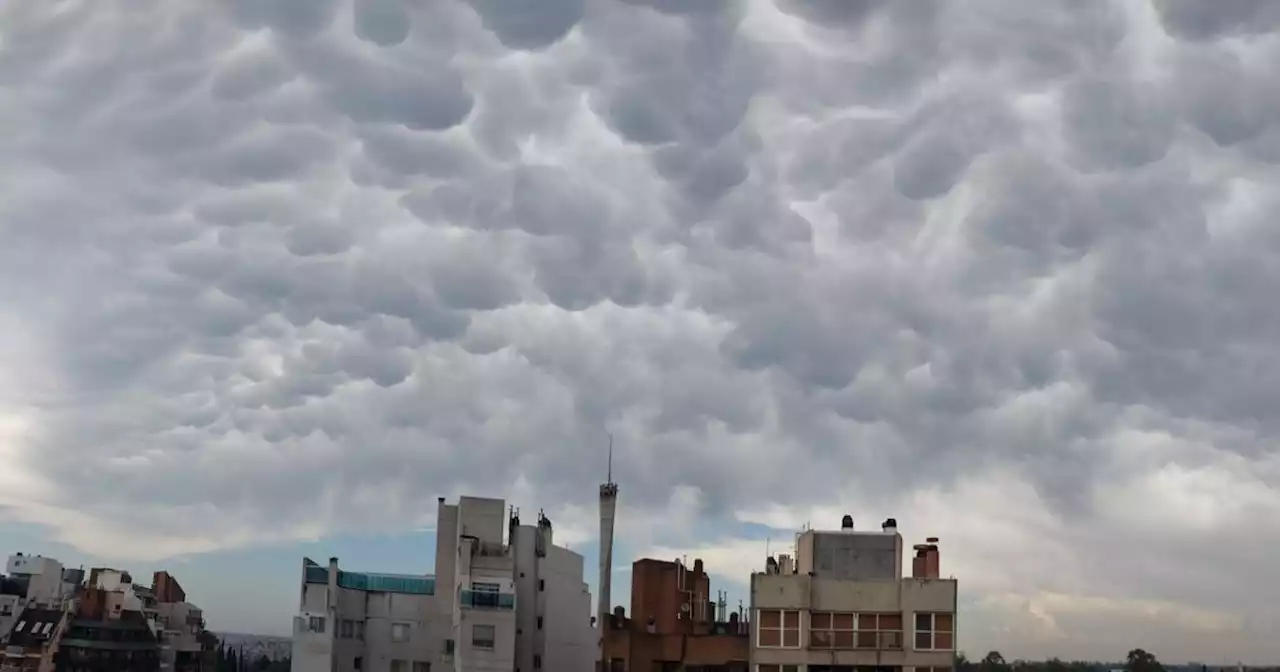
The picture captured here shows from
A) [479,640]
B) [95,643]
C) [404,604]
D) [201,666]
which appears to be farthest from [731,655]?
[201,666]

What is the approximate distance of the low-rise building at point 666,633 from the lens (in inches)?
3059

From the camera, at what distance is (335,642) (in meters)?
103

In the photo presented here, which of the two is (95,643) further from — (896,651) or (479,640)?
(896,651)

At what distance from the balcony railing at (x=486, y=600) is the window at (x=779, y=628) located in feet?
92.8

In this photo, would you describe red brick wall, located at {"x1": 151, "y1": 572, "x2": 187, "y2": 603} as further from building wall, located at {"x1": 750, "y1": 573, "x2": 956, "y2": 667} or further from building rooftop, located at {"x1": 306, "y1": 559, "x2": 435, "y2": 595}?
building wall, located at {"x1": 750, "y1": 573, "x2": 956, "y2": 667}

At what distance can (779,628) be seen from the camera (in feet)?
249

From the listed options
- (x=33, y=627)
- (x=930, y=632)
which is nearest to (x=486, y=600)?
(x=930, y=632)

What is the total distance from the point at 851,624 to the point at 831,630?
1.28 m

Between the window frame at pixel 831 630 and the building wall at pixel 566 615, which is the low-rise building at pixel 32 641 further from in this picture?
the window frame at pixel 831 630

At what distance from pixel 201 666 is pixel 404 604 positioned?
285ft

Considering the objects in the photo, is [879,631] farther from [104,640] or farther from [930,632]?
[104,640]

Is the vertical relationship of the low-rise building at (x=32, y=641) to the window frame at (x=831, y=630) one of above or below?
below

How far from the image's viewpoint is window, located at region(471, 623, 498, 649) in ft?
317

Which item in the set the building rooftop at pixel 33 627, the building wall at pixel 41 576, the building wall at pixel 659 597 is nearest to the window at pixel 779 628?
the building wall at pixel 659 597
